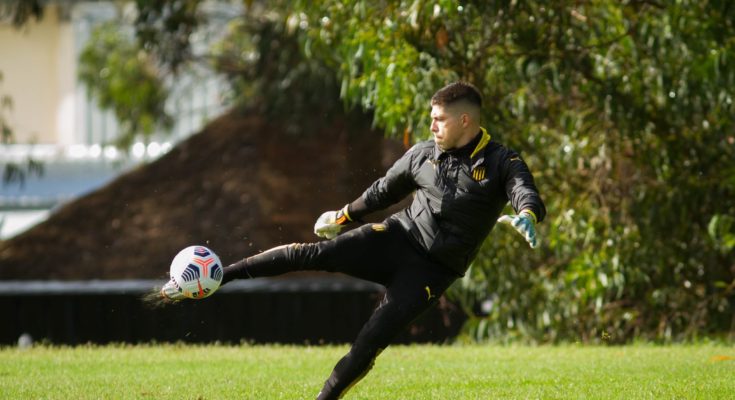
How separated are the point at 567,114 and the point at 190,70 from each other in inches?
458

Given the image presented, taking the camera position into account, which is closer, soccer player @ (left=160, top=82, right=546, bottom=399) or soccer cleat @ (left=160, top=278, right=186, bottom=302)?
soccer player @ (left=160, top=82, right=546, bottom=399)

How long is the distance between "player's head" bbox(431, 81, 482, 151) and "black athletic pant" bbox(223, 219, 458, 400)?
1.97 ft

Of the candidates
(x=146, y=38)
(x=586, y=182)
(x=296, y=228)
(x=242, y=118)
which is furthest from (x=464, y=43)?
(x=242, y=118)

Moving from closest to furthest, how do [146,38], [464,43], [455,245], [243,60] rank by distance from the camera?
[455,245] → [464,43] → [146,38] → [243,60]

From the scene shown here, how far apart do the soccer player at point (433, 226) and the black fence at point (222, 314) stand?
877cm

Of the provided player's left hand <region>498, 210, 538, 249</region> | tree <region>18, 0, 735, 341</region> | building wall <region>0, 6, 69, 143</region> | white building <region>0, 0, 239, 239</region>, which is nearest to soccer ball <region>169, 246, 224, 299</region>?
player's left hand <region>498, 210, 538, 249</region>

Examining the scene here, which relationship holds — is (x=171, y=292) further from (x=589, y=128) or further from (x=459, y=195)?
(x=589, y=128)

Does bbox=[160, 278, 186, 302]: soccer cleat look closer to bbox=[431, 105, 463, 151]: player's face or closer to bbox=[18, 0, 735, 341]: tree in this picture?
bbox=[431, 105, 463, 151]: player's face

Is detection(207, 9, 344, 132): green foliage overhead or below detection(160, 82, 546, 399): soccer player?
overhead

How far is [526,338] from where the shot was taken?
14.2 metres

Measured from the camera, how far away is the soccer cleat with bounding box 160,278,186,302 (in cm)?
759

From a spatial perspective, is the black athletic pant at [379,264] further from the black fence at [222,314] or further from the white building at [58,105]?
the white building at [58,105]

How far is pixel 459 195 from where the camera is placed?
24.5 feet

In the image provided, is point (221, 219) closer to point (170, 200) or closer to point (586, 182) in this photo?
point (170, 200)
